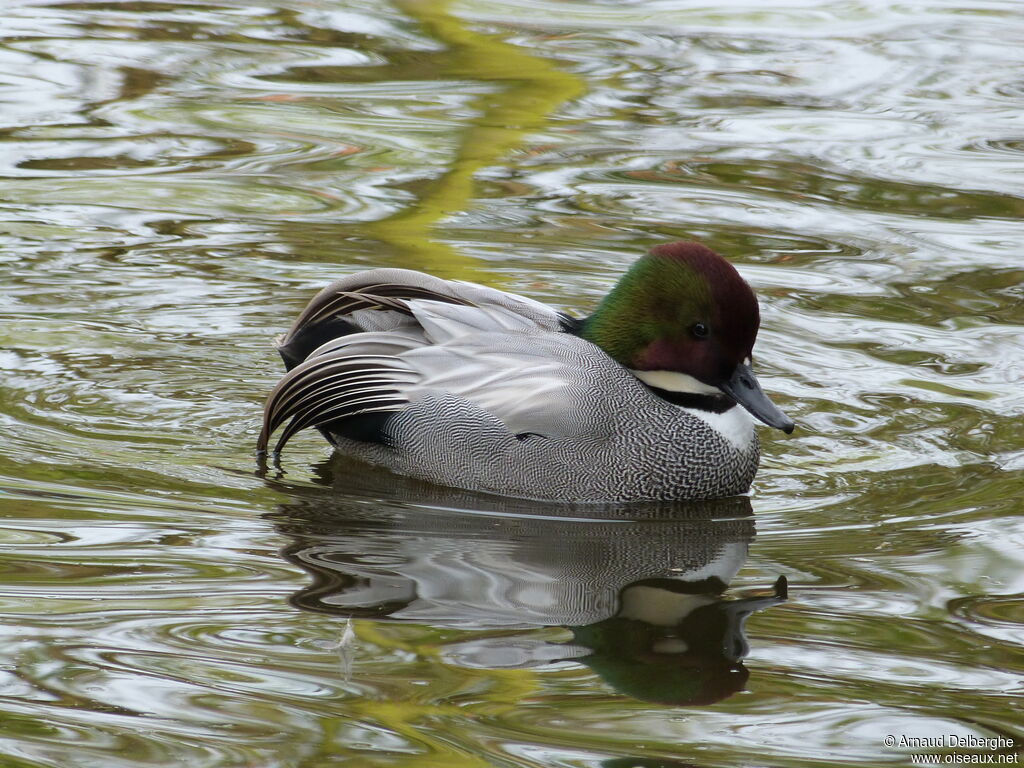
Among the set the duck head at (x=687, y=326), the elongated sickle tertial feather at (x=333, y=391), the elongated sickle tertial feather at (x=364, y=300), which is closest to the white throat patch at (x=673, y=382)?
the duck head at (x=687, y=326)

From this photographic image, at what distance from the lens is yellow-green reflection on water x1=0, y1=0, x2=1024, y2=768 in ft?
14.4

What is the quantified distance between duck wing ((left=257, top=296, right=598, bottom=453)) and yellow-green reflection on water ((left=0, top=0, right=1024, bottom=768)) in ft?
0.99

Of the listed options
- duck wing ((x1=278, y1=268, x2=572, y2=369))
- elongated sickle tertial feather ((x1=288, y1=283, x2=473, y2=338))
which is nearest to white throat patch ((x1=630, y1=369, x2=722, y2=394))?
duck wing ((x1=278, y1=268, x2=572, y2=369))

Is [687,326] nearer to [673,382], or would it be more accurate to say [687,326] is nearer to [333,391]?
[673,382]

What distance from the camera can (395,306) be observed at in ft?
21.2

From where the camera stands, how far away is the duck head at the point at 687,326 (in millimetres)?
6082

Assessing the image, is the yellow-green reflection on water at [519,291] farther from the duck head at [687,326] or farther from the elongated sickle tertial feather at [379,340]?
the duck head at [687,326]

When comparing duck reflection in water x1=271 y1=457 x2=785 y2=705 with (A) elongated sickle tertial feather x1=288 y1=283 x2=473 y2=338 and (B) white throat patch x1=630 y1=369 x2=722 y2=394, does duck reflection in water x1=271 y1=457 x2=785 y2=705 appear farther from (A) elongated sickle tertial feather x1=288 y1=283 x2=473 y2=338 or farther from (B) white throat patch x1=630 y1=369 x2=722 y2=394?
(A) elongated sickle tertial feather x1=288 y1=283 x2=473 y2=338

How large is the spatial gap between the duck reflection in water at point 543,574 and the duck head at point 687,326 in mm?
472

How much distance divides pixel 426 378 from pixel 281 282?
89.3 inches

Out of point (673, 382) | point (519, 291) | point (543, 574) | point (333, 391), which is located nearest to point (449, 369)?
point (333, 391)

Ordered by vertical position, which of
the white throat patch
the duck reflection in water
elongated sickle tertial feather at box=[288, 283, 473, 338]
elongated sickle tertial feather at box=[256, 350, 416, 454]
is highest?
Result: elongated sickle tertial feather at box=[288, 283, 473, 338]

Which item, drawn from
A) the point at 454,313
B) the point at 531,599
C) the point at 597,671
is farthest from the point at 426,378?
the point at 597,671

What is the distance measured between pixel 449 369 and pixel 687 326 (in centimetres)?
92
